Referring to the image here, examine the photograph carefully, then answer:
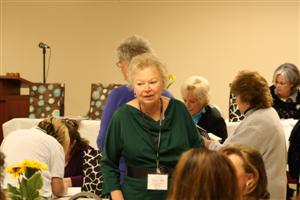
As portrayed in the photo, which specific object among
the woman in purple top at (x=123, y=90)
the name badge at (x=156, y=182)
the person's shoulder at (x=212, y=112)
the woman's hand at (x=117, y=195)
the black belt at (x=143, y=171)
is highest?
the woman in purple top at (x=123, y=90)

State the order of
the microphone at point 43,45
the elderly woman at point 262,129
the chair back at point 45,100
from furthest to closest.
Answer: the microphone at point 43,45
the chair back at point 45,100
the elderly woman at point 262,129

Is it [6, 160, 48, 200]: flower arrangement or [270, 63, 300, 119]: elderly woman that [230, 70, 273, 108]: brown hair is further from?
[270, 63, 300, 119]: elderly woman

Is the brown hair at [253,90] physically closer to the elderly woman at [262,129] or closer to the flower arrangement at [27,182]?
the elderly woman at [262,129]

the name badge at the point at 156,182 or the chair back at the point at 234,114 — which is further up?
the chair back at the point at 234,114

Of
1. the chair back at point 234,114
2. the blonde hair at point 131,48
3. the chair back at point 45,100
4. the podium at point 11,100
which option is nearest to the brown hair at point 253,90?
the blonde hair at point 131,48

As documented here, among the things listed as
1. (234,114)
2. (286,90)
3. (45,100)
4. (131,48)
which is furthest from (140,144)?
(45,100)

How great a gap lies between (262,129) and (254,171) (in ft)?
3.20

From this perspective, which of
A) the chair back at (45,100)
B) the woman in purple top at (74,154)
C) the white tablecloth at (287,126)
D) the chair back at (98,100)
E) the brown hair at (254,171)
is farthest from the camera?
the chair back at (45,100)

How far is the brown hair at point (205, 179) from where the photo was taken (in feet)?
5.09

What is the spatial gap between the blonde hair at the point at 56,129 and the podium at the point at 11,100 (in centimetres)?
300

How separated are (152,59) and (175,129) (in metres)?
0.37

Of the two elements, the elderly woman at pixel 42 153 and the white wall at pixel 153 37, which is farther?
the white wall at pixel 153 37

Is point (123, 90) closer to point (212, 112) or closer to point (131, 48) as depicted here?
point (131, 48)

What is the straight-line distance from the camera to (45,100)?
6367 mm
